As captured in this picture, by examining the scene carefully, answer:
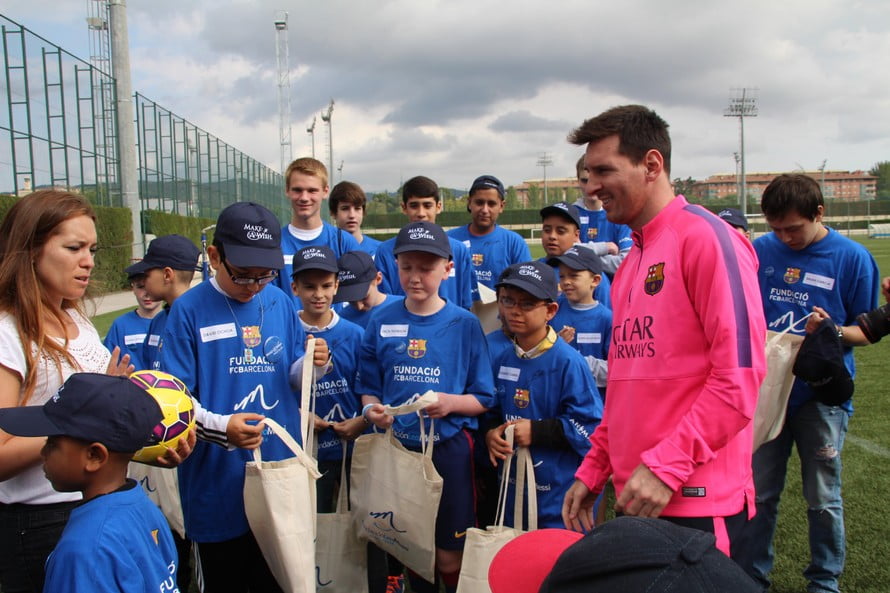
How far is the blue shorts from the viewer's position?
11.4ft

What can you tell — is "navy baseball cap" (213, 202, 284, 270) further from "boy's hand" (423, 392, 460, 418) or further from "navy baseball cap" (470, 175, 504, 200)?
"navy baseball cap" (470, 175, 504, 200)

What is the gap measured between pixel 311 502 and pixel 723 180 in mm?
166973

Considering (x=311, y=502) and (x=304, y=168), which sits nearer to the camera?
(x=311, y=502)

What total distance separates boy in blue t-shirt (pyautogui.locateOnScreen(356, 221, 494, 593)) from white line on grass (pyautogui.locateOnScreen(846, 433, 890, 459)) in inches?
186

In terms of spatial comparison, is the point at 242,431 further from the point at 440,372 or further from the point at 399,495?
the point at 440,372

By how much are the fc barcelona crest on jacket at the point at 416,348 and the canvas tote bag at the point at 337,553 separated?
0.94 metres

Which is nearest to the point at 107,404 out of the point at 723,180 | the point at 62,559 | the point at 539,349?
the point at 62,559

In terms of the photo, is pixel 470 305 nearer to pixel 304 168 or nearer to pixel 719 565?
pixel 304 168

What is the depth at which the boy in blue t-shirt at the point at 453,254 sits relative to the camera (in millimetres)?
5035

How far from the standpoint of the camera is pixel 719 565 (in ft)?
3.41

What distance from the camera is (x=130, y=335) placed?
462cm

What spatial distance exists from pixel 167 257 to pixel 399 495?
2.35m

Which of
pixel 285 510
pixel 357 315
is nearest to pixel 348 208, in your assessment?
pixel 357 315

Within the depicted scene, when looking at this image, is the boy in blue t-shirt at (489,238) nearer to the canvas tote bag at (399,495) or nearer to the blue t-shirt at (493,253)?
the blue t-shirt at (493,253)
